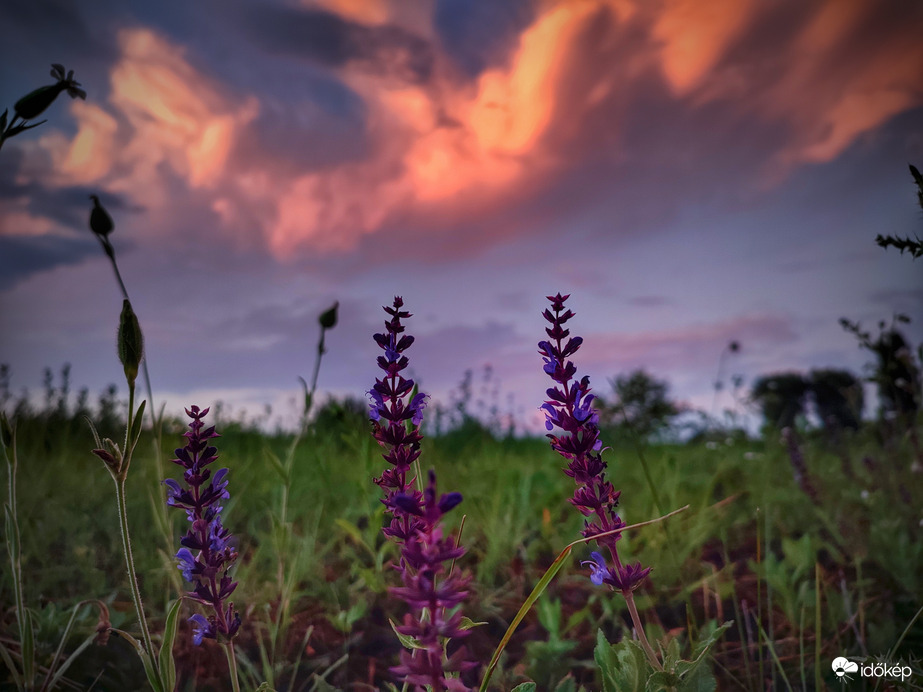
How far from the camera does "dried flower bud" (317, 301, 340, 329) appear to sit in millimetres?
2340

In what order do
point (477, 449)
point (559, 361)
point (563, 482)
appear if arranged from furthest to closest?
point (477, 449) → point (563, 482) → point (559, 361)

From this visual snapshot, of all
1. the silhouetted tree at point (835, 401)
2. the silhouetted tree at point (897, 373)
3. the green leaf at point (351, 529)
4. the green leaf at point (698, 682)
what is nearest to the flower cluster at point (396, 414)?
the green leaf at point (698, 682)

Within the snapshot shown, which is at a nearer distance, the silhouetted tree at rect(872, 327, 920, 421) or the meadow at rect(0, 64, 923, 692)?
the meadow at rect(0, 64, 923, 692)

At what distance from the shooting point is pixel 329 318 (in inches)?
92.4

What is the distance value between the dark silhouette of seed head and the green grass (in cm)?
85

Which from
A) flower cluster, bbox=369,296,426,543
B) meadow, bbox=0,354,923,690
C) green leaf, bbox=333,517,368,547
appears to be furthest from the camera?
green leaf, bbox=333,517,368,547

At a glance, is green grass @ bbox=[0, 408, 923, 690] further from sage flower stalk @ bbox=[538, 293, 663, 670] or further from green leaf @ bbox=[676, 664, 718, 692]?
sage flower stalk @ bbox=[538, 293, 663, 670]

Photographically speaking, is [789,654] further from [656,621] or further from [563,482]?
[563,482]

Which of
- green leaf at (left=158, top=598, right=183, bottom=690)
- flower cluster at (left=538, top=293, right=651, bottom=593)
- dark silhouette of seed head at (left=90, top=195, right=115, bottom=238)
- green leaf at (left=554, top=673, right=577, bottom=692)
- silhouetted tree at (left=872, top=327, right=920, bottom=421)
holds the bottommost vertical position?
green leaf at (left=554, top=673, right=577, bottom=692)

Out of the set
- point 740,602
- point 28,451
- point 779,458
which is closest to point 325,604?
point 740,602

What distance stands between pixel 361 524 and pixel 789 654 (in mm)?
2310

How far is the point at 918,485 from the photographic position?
13.1 ft

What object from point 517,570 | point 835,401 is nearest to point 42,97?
point 517,570

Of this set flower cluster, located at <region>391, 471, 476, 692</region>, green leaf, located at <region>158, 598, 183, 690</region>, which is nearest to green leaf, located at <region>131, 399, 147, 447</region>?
green leaf, located at <region>158, 598, 183, 690</region>
